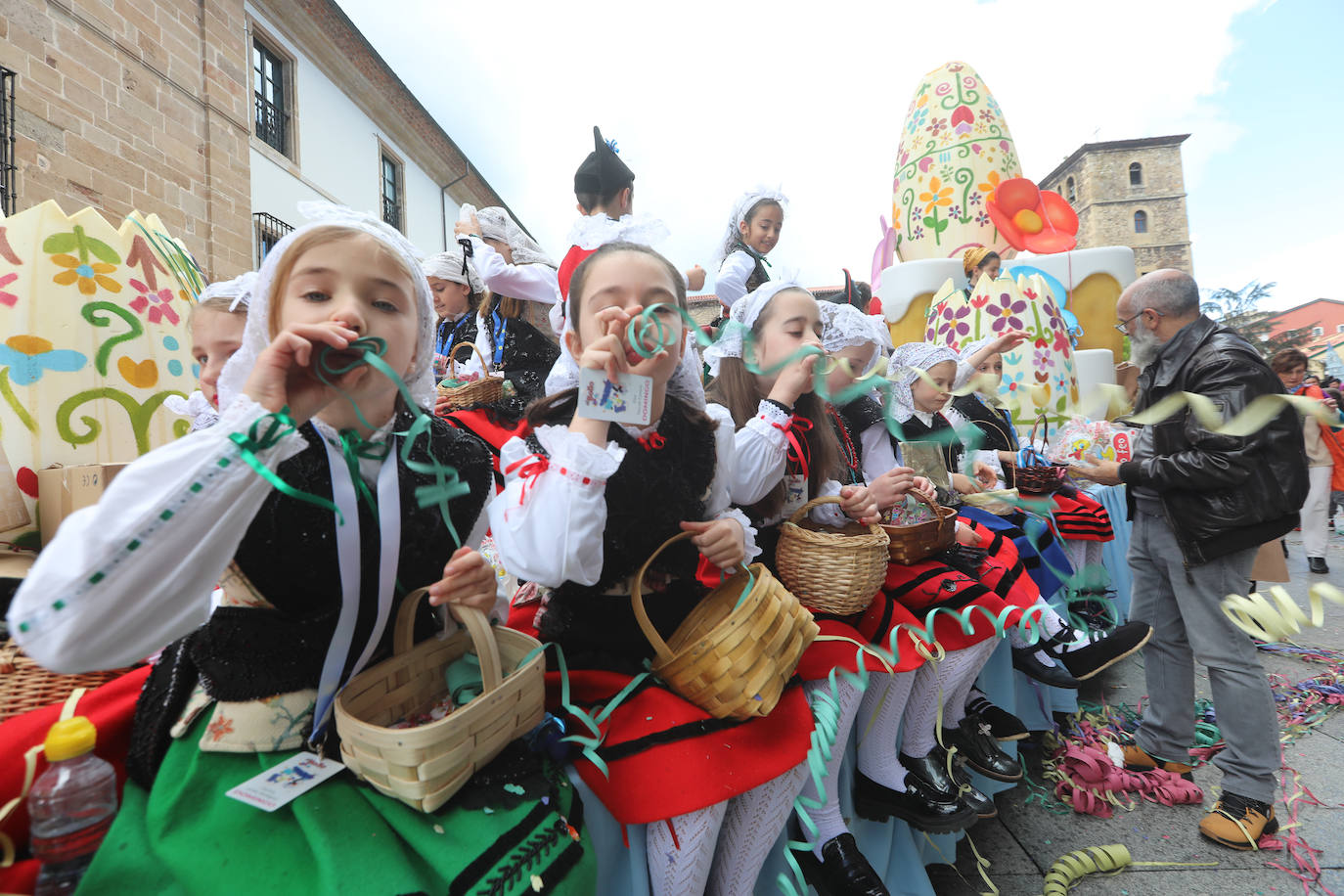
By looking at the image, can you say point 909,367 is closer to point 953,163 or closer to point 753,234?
point 753,234

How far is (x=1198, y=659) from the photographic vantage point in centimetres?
262

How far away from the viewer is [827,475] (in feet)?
7.49

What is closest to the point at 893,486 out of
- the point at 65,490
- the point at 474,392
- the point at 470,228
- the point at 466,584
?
the point at 466,584

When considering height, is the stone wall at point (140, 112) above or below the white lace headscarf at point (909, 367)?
above

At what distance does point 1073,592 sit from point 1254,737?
115cm

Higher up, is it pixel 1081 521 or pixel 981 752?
pixel 1081 521

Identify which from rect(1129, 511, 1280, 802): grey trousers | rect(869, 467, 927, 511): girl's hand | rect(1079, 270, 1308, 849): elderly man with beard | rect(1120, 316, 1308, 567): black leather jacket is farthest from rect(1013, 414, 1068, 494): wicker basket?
rect(869, 467, 927, 511): girl's hand

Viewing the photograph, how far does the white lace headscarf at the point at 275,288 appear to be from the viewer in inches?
44.3

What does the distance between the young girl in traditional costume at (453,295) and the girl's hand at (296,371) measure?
2.51 m

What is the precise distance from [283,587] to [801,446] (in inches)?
64.2

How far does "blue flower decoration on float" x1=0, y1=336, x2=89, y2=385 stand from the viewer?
1.82 meters

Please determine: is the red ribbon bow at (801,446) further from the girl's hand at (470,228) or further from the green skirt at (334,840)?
the girl's hand at (470,228)

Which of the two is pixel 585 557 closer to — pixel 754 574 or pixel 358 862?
pixel 754 574

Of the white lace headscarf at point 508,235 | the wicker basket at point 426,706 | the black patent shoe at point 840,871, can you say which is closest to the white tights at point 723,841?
the black patent shoe at point 840,871
